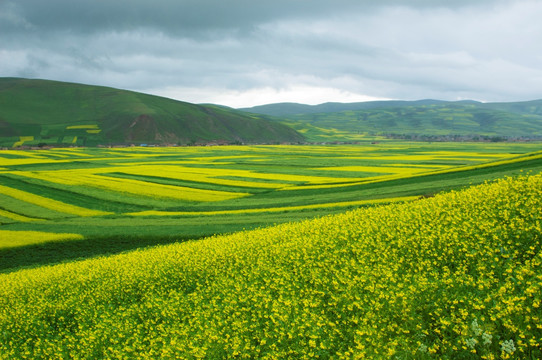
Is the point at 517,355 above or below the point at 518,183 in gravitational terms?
below

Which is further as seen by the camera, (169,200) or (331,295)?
(169,200)

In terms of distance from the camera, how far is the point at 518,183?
62.4 feet

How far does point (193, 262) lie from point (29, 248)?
2277 cm

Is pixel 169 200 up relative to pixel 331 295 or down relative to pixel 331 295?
down

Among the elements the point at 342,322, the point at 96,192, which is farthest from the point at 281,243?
the point at 96,192

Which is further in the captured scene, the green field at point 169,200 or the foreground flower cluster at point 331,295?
the green field at point 169,200

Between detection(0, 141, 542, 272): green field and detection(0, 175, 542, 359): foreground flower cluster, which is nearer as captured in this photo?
detection(0, 175, 542, 359): foreground flower cluster

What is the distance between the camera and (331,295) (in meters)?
11.8

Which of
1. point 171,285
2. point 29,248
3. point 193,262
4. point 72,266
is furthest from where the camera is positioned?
point 29,248

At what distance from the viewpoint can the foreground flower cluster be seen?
9.41m

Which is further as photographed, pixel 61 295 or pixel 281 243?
pixel 61 295

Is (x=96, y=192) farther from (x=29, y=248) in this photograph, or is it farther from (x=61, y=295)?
(x=61, y=295)

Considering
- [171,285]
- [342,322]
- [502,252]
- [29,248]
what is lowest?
[29,248]

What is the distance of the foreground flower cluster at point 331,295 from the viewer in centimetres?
941
